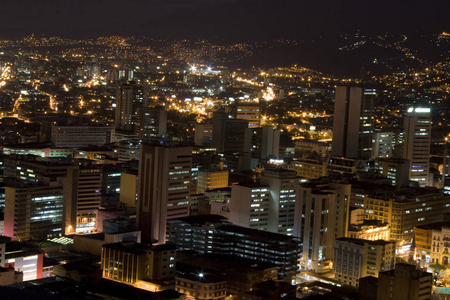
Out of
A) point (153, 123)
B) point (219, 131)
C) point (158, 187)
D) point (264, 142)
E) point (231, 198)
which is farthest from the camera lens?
point (153, 123)

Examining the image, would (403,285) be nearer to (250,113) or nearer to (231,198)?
(231,198)

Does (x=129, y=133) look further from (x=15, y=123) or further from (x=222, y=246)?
(x=222, y=246)

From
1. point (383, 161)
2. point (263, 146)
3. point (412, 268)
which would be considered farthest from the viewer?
point (263, 146)

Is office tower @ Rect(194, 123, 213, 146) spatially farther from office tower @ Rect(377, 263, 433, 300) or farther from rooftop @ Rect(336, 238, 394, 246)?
office tower @ Rect(377, 263, 433, 300)

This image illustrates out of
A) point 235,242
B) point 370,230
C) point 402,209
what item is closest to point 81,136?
point 402,209

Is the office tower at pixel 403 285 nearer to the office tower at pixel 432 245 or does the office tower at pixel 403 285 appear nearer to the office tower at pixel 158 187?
the office tower at pixel 432 245

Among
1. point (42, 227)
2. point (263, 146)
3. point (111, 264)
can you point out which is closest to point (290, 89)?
point (263, 146)
